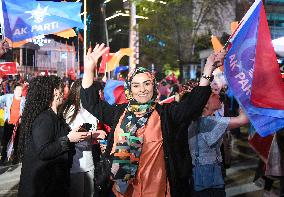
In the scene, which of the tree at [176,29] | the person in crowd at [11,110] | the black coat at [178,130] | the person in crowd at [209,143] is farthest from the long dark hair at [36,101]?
the tree at [176,29]

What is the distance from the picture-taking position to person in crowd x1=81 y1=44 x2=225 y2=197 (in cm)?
353

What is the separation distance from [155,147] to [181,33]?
111 feet

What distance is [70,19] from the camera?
859cm

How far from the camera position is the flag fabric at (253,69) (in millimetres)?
4180

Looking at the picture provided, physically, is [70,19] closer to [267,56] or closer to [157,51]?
[267,56]

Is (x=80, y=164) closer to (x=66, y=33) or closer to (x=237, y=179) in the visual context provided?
(x=66, y=33)

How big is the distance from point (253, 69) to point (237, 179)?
4735 millimetres

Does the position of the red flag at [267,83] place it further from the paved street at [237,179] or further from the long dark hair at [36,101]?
the paved street at [237,179]

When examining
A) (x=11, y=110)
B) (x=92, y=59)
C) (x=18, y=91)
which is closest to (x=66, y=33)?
(x=18, y=91)

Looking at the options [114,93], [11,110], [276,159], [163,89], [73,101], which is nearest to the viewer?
[73,101]

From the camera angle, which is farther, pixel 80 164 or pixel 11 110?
pixel 11 110

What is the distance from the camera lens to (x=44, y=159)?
3.81m

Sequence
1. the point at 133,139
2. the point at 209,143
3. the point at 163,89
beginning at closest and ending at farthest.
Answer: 1. the point at 133,139
2. the point at 209,143
3. the point at 163,89

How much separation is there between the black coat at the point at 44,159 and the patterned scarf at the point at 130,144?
1.73 feet
